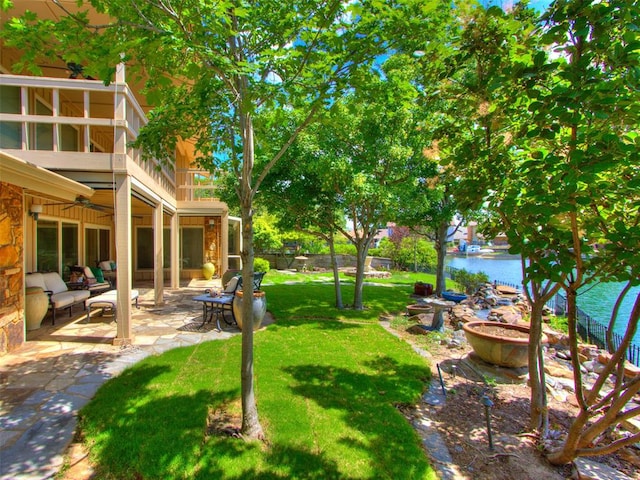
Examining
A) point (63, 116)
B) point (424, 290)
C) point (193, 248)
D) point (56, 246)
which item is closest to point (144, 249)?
point (193, 248)

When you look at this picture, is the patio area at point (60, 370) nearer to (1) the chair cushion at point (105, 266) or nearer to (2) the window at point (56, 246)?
(2) the window at point (56, 246)

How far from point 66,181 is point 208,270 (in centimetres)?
1008

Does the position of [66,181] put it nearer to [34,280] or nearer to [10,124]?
[10,124]

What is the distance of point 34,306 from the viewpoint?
628 centimetres

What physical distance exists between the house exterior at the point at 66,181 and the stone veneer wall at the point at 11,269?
0.02 meters

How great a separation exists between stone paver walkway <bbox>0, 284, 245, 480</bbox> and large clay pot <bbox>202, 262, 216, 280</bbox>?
639 cm

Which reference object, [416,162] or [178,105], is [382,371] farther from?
[416,162]

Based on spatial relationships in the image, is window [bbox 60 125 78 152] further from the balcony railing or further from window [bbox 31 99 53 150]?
window [bbox 31 99 53 150]

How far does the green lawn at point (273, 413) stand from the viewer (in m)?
2.86

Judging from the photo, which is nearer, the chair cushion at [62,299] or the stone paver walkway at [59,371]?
the stone paver walkway at [59,371]

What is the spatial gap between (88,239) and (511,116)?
40.8 feet

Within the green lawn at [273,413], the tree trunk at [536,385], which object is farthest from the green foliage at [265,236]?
the tree trunk at [536,385]

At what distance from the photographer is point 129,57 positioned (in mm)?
2951

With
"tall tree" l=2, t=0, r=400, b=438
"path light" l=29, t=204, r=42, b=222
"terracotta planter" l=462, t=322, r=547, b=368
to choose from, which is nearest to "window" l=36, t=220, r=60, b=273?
"path light" l=29, t=204, r=42, b=222
